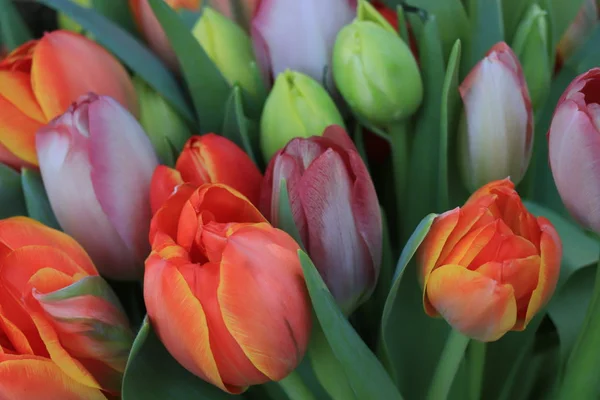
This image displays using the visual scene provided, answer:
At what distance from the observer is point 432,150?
1.23ft

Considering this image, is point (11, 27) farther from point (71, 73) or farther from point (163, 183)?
point (163, 183)

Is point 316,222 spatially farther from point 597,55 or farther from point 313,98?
point 597,55

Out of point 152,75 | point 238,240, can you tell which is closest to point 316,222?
point 238,240

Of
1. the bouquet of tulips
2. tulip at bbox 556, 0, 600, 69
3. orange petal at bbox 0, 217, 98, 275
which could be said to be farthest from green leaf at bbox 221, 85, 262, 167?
tulip at bbox 556, 0, 600, 69

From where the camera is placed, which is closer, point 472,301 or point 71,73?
point 472,301

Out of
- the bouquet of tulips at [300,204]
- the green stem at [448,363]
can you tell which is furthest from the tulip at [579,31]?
the green stem at [448,363]

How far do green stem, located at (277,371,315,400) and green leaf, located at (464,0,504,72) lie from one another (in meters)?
0.20

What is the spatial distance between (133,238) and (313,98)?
111mm

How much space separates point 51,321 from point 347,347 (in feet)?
0.38

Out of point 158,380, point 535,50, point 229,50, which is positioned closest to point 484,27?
point 535,50

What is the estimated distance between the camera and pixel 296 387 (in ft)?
1.02

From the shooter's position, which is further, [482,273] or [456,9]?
[456,9]

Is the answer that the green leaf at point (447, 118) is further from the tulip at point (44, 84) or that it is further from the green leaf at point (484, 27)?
the tulip at point (44, 84)

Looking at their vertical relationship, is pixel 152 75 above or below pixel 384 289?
above
